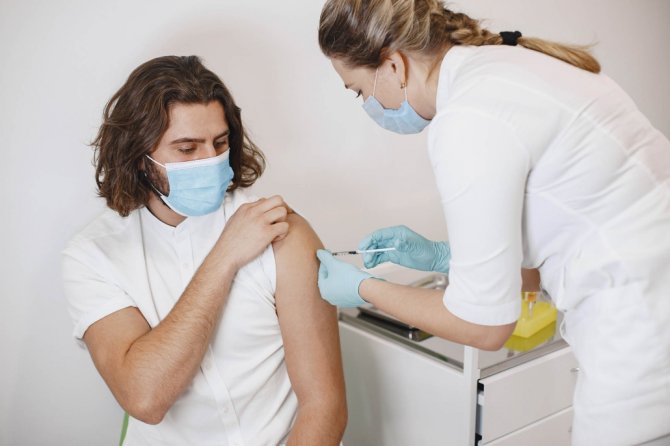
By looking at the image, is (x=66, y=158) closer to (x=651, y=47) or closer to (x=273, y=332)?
(x=273, y=332)

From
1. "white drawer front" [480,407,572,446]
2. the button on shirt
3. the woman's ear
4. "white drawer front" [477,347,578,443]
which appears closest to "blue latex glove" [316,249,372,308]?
the button on shirt

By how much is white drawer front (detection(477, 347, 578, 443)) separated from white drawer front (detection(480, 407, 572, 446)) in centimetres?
1

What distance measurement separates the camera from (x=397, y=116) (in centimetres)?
129

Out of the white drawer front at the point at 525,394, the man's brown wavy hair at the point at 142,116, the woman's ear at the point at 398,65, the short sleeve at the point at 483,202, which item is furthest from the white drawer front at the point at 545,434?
the man's brown wavy hair at the point at 142,116

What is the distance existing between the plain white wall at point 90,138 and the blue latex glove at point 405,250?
0.61 meters

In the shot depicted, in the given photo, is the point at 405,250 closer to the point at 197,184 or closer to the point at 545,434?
the point at 197,184

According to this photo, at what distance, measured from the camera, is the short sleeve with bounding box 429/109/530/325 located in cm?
99

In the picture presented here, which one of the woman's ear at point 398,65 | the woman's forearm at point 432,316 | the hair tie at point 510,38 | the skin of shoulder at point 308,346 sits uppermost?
the hair tie at point 510,38

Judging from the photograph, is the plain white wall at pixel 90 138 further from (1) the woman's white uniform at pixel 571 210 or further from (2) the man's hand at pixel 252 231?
(1) the woman's white uniform at pixel 571 210

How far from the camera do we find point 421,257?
155 centimetres

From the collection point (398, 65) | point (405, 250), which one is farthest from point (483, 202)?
point (405, 250)

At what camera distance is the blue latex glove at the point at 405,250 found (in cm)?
152

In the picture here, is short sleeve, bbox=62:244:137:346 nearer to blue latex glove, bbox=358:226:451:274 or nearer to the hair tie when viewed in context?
blue latex glove, bbox=358:226:451:274

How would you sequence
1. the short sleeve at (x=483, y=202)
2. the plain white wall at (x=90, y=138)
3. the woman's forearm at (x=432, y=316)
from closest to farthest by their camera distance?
1. the short sleeve at (x=483, y=202)
2. the woman's forearm at (x=432, y=316)
3. the plain white wall at (x=90, y=138)
